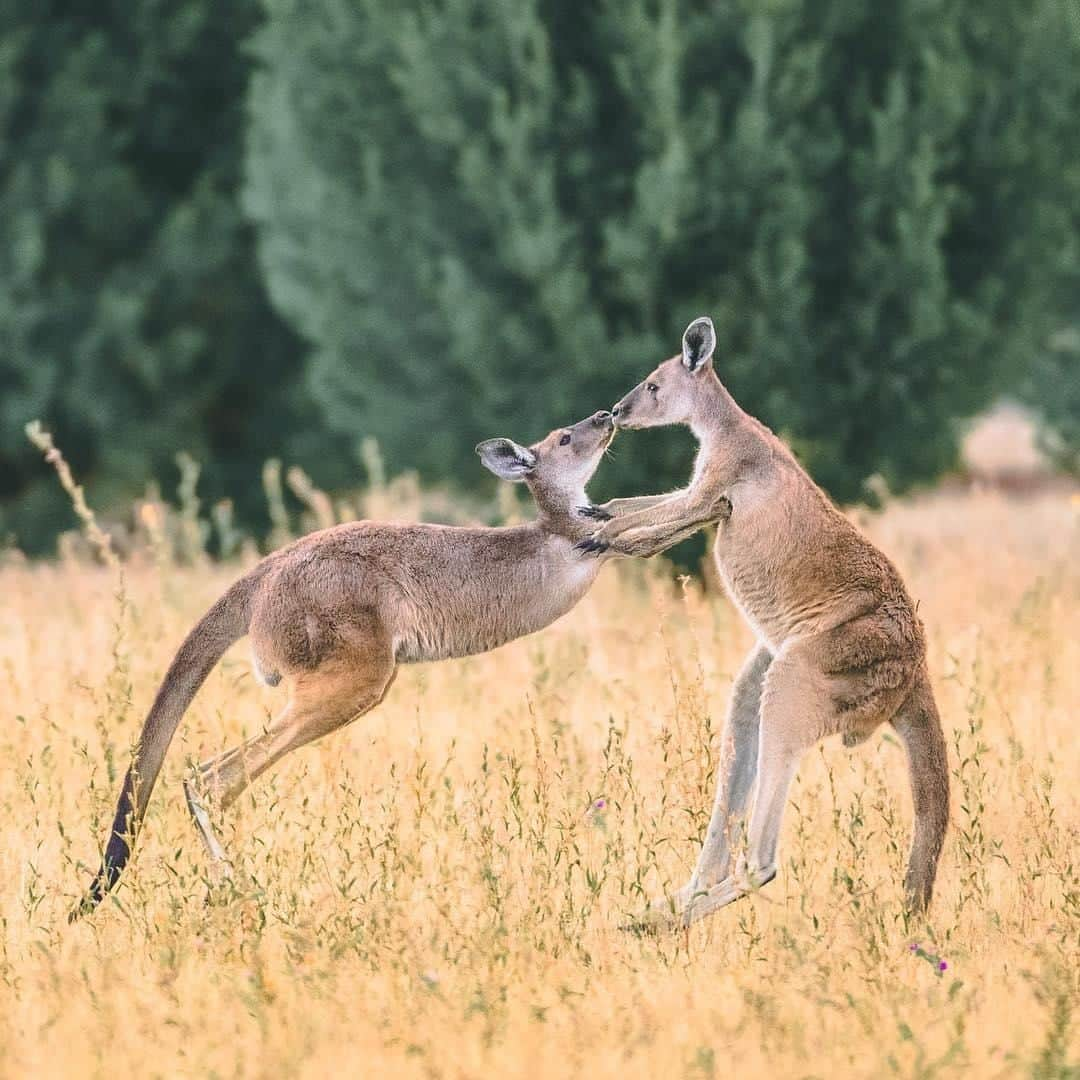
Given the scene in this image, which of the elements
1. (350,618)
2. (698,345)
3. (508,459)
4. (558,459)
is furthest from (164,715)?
(698,345)

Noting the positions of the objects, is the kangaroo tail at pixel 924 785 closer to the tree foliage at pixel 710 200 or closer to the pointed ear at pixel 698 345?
the pointed ear at pixel 698 345

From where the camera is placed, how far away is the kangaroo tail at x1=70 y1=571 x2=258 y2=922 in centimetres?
544

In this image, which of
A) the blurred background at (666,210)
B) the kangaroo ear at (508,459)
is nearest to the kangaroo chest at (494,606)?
the kangaroo ear at (508,459)

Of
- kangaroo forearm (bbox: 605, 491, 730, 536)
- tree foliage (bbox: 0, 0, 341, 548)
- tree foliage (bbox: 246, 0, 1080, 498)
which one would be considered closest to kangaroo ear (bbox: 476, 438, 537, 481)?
kangaroo forearm (bbox: 605, 491, 730, 536)

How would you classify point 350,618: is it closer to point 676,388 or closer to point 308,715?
point 308,715

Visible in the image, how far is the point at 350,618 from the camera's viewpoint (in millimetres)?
5957

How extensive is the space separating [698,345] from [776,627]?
925mm

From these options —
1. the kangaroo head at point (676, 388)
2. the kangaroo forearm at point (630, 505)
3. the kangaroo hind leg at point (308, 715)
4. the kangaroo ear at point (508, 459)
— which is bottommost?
the kangaroo hind leg at point (308, 715)

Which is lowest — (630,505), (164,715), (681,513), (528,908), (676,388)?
(528,908)

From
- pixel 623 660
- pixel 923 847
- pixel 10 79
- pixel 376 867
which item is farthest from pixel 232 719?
pixel 10 79

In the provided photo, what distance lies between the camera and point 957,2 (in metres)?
11.0

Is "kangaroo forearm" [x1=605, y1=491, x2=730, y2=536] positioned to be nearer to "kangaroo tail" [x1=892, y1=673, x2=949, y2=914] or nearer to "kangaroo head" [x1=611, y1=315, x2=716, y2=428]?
"kangaroo head" [x1=611, y1=315, x2=716, y2=428]

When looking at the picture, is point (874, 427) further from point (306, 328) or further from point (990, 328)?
point (306, 328)

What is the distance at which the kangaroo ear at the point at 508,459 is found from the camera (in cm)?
642
